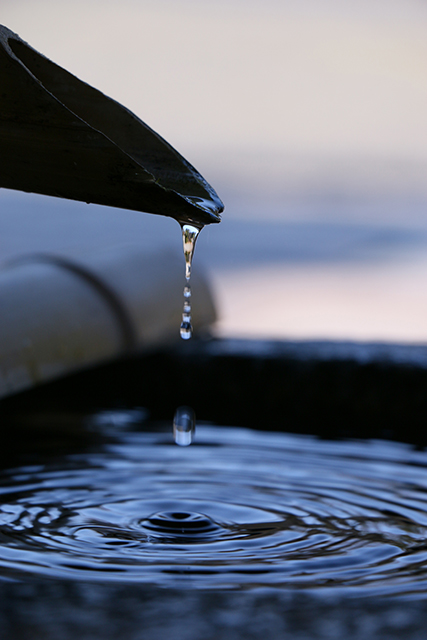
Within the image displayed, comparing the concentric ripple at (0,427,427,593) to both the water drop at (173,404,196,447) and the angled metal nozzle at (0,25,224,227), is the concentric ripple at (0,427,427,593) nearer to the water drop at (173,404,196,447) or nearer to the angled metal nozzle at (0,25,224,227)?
the water drop at (173,404,196,447)

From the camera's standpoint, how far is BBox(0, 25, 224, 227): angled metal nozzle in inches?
50.6

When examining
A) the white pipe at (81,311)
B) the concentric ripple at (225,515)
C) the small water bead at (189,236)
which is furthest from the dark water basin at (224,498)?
the small water bead at (189,236)

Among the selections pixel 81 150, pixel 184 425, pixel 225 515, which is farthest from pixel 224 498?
pixel 81 150

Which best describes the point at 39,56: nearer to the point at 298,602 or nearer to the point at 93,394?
the point at 298,602

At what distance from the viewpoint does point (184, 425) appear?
2574mm

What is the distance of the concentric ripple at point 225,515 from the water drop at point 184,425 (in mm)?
38

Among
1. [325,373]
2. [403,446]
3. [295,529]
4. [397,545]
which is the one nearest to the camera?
[397,545]

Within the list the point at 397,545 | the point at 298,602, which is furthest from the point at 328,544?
the point at 298,602

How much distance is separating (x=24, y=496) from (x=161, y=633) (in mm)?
1041

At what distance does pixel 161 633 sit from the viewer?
82cm

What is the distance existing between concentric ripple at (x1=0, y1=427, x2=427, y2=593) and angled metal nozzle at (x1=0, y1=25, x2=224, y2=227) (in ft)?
1.94

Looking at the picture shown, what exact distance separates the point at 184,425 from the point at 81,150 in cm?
142

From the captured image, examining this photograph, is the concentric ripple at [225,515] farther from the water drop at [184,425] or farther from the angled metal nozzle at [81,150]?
the angled metal nozzle at [81,150]

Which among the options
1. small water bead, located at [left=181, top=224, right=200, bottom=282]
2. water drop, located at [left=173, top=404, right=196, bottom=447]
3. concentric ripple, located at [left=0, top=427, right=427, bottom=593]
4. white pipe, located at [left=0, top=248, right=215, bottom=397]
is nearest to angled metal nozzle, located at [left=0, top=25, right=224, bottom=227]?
small water bead, located at [left=181, top=224, right=200, bottom=282]
